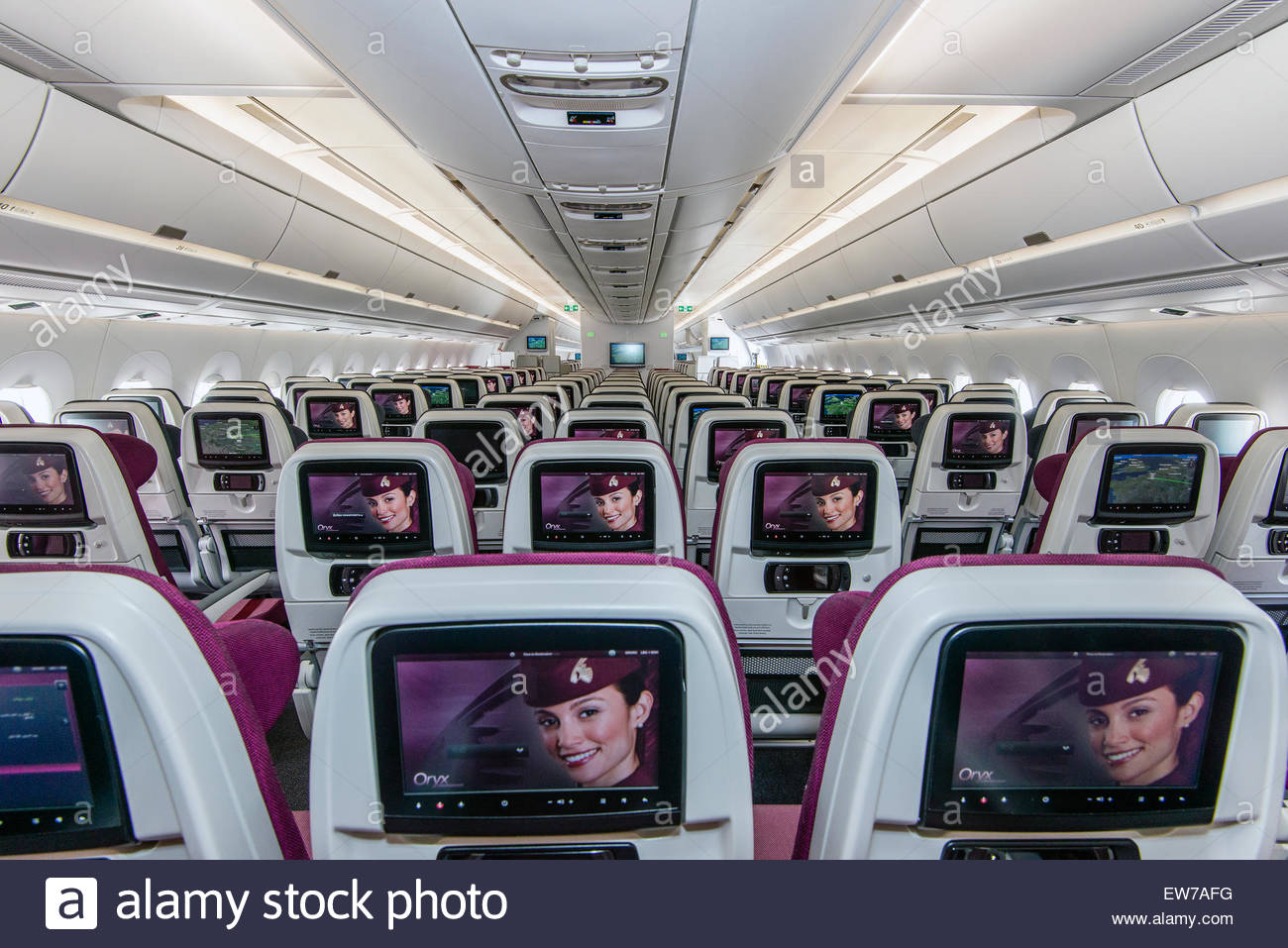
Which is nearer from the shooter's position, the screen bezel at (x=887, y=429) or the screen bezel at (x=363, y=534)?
the screen bezel at (x=363, y=534)

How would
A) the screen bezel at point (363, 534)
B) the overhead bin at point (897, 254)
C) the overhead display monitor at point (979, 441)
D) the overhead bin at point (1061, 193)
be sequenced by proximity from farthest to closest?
the overhead bin at point (897, 254) → the overhead display monitor at point (979, 441) → the overhead bin at point (1061, 193) → the screen bezel at point (363, 534)

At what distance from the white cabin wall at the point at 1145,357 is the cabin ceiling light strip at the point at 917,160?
12.2 feet

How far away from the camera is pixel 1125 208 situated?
15.9 ft

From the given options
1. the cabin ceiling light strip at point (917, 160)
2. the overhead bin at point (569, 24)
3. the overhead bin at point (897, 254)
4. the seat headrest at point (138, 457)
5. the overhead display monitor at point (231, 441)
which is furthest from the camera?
the overhead bin at point (897, 254)

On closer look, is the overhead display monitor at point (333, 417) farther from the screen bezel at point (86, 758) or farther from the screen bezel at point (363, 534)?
the screen bezel at point (86, 758)

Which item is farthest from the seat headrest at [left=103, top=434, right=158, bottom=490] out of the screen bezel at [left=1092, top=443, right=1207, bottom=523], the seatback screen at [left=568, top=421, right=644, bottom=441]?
the screen bezel at [left=1092, top=443, right=1207, bottom=523]

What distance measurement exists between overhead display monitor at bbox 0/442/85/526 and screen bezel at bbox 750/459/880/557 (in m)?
3.20

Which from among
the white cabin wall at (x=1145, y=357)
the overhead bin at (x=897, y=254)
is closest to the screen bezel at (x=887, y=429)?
the overhead bin at (x=897, y=254)

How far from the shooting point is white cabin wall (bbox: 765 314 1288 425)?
278 inches

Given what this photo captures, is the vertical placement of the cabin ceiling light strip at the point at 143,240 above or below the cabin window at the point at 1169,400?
above

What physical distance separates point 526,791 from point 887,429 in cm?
684

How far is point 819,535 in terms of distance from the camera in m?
3.14

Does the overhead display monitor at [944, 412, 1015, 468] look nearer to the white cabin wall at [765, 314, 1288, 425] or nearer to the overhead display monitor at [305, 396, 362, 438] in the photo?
the white cabin wall at [765, 314, 1288, 425]
